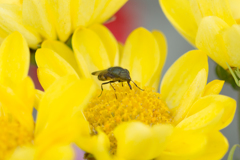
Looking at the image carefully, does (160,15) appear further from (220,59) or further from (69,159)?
(69,159)

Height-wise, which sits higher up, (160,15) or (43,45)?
(43,45)

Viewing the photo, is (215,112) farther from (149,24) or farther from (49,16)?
(149,24)

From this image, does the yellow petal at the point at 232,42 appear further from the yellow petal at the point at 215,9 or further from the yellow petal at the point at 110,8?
the yellow petal at the point at 110,8

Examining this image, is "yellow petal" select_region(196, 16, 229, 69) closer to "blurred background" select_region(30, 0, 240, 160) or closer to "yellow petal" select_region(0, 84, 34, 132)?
"yellow petal" select_region(0, 84, 34, 132)

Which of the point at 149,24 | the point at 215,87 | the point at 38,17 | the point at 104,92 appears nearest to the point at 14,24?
the point at 38,17

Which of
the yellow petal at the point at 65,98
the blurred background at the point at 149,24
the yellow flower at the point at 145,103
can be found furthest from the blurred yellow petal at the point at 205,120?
the blurred background at the point at 149,24

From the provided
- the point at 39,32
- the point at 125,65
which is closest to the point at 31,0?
the point at 39,32

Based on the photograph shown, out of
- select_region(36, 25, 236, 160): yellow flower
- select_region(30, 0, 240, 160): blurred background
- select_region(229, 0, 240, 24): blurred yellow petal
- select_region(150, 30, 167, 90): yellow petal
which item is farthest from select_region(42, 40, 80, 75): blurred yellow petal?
select_region(30, 0, 240, 160): blurred background
